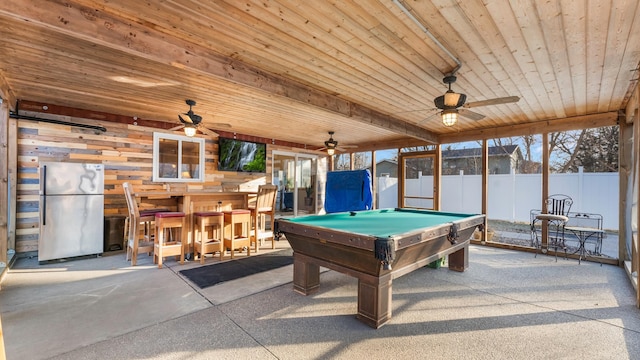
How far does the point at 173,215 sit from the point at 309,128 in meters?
3.29

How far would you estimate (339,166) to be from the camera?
35.3 ft

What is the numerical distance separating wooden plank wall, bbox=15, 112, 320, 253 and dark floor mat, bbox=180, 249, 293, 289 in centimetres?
247

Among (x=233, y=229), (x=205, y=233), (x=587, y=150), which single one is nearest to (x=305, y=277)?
(x=233, y=229)

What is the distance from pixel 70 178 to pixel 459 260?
19.4 ft

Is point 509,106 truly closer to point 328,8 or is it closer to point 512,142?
point 328,8

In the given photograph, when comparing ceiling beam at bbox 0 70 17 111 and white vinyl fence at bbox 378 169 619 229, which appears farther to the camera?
white vinyl fence at bbox 378 169 619 229

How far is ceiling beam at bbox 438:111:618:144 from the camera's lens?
4590mm

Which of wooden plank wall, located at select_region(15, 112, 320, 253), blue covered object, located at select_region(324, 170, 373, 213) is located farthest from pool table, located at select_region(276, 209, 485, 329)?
wooden plank wall, located at select_region(15, 112, 320, 253)

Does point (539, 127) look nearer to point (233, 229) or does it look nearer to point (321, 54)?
point (321, 54)

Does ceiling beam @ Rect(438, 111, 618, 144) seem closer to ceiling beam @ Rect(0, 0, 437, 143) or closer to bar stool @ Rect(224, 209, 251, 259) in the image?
ceiling beam @ Rect(0, 0, 437, 143)

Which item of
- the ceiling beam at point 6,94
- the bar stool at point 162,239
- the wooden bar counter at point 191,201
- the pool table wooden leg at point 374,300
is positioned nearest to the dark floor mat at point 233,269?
the bar stool at point 162,239

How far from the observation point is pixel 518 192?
7.29m

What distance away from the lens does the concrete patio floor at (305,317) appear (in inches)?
80.2

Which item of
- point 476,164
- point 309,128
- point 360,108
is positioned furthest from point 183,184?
point 476,164
